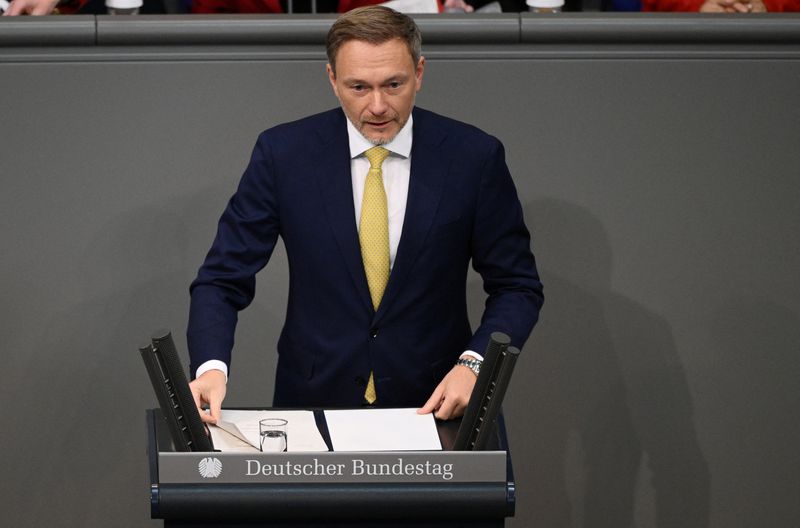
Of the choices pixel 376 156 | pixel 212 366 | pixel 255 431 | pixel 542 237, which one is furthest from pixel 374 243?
pixel 542 237

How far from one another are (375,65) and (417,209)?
0.91 feet

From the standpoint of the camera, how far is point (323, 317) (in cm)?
235

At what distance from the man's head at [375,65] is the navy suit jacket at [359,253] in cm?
13

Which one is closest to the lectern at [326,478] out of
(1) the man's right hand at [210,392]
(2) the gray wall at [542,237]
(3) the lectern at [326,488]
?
(3) the lectern at [326,488]

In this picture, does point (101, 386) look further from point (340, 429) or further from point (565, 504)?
point (340, 429)

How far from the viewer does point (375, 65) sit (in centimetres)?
216

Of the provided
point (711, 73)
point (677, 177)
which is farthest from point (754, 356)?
point (711, 73)

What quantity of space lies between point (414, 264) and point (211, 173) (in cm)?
101

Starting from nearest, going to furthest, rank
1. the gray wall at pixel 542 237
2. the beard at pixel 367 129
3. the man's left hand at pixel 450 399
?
the man's left hand at pixel 450 399
the beard at pixel 367 129
the gray wall at pixel 542 237

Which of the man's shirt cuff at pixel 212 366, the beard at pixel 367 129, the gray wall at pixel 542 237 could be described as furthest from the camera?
the gray wall at pixel 542 237

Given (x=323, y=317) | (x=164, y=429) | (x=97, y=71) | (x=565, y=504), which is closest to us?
(x=164, y=429)

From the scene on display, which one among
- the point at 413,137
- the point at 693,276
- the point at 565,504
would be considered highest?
the point at 413,137

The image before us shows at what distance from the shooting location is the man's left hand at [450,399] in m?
1.97

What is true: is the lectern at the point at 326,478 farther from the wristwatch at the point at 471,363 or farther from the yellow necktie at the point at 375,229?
the yellow necktie at the point at 375,229
